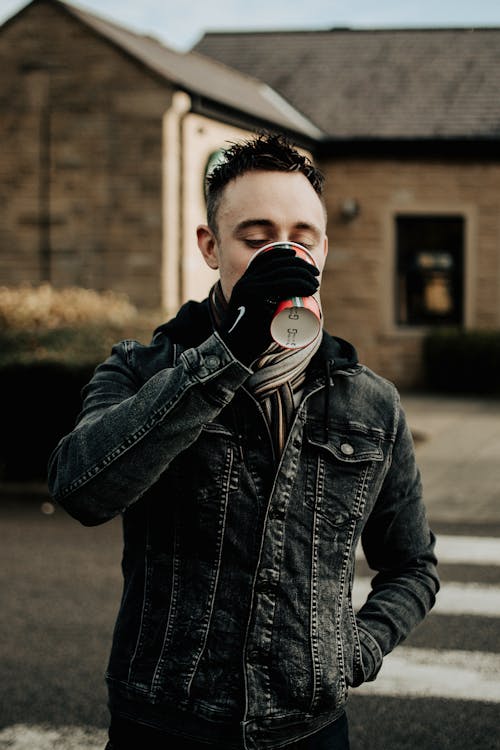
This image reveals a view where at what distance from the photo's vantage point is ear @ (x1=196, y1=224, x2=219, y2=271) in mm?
1979

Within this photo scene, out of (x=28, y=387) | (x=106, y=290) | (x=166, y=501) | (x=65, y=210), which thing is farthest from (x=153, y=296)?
(x=166, y=501)

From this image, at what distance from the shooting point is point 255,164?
74.9 inches

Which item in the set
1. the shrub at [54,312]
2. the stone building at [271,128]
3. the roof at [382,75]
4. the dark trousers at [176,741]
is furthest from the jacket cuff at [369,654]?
the roof at [382,75]

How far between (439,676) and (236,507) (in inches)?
138

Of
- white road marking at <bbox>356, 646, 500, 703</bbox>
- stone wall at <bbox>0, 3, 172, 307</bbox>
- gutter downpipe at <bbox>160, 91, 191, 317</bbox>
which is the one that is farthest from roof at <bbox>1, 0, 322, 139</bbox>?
white road marking at <bbox>356, 646, 500, 703</bbox>

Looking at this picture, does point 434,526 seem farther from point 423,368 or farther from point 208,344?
point 423,368

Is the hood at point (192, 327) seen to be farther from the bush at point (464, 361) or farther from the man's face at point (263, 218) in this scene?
the bush at point (464, 361)

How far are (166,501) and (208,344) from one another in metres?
0.37

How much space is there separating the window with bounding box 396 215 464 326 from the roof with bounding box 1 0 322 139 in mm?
2552

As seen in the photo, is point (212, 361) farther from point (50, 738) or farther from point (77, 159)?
point (77, 159)

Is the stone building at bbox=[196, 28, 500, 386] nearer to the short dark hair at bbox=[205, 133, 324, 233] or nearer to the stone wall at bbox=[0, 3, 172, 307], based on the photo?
the stone wall at bbox=[0, 3, 172, 307]

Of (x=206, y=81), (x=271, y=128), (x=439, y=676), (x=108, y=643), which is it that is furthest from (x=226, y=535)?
(x=271, y=128)

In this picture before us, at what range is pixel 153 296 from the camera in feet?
46.9

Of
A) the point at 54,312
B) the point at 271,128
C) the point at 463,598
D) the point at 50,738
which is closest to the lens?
the point at 50,738
